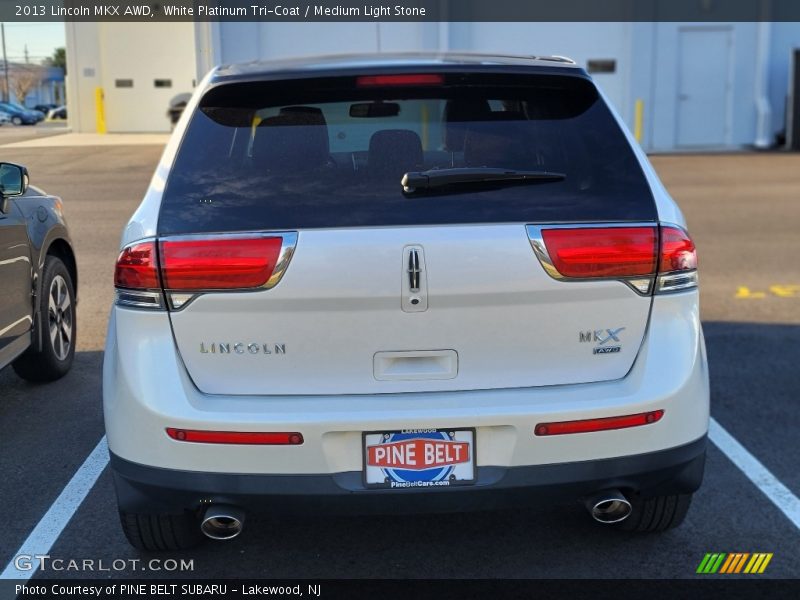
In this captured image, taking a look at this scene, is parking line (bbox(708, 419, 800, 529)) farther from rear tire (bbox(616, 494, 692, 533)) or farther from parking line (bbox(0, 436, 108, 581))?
parking line (bbox(0, 436, 108, 581))

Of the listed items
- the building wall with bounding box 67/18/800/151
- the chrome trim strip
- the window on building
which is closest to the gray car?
the chrome trim strip

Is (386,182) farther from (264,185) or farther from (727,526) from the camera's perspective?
(727,526)

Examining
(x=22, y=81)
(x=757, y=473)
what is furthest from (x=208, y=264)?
(x=22, y=81)

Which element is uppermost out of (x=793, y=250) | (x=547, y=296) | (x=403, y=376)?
(x=547, y=296)

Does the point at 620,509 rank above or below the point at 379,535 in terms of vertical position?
above

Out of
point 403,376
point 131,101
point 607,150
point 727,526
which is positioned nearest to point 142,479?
point 403,376

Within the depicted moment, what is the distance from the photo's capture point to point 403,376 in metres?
2.94

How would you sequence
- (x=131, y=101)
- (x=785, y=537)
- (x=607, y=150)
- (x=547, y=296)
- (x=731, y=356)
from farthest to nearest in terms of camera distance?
(x=131, y=101) → (x=731, y=356) → (x=785, y=537) → (x=607, y=150) → (x=547, y=296)

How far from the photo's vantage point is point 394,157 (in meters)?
3.16

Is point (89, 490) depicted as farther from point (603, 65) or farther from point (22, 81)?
point (603, 65)

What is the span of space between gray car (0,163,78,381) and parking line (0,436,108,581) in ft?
2.44

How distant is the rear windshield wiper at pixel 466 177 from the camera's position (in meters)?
2.94

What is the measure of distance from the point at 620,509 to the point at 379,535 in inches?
37.3

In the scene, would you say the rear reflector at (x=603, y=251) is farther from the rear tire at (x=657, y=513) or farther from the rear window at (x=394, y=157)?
the rear tire at (x=657, y=513)
